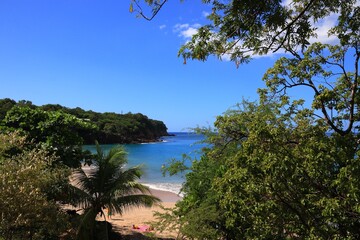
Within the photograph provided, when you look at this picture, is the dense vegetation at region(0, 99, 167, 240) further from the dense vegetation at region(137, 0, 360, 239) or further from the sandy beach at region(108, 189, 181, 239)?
the dense vegetation at region(137, 0, 360, 239)

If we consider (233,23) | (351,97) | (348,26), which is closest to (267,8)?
(233,23)

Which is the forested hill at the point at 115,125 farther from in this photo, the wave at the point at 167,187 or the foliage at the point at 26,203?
the foliage at the point at 26,203

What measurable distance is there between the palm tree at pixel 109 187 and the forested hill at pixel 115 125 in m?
46.1

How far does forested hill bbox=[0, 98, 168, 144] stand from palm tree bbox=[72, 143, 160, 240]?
46118 mm

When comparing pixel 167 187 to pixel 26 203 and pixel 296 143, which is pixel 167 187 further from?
pixel 296 143

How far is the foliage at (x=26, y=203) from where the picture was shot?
745 cm

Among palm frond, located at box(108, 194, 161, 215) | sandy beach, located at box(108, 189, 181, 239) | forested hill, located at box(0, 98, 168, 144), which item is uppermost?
forested hill, located at box(0, 98, 168, 144)

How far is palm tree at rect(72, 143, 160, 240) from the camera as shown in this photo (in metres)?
11.9

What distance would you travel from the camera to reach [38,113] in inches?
476

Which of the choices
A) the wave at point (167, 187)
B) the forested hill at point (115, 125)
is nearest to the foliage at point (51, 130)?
the wave at point (167, 187)

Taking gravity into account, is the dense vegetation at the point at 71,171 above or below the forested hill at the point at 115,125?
below

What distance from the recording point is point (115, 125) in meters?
87.0

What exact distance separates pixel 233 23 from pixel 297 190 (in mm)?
2581

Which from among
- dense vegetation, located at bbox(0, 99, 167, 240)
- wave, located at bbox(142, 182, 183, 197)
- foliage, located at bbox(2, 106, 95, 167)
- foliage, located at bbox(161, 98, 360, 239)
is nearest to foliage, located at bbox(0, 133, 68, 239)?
dense vegetation, located at bbox(0, 99, 167, 240)
